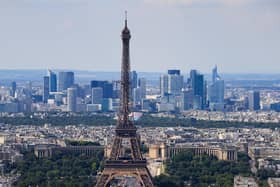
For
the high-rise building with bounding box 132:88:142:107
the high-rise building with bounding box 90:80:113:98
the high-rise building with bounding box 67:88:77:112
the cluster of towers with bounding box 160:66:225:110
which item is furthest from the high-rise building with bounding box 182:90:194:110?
the high-rise building with bounding box 67:88:77:112

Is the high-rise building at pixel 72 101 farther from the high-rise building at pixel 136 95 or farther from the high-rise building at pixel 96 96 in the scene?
the high-rise building at pixel 136 95

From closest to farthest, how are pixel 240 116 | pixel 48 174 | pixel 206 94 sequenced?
pixel 48 174 → pixel 240 116 → pixel 206 94

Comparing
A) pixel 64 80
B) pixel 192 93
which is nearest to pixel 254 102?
pixel 192 93

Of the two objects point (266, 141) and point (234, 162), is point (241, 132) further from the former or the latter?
point (234, 162)

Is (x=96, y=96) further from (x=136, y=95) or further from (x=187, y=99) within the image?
(x=187, y=99)

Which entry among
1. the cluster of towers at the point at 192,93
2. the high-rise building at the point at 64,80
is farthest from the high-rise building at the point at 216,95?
the high-rise building at the point at 64,80

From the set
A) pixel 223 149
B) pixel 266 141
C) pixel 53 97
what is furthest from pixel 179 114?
pixel 223 149
